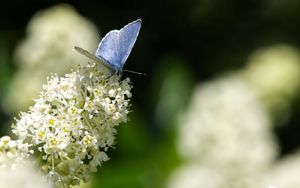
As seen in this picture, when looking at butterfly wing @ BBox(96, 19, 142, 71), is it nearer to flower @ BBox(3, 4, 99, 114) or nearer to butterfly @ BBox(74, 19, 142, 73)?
butterfly @ BBox(74, 19, 142, 73)

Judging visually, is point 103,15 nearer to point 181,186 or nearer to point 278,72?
point 278,72

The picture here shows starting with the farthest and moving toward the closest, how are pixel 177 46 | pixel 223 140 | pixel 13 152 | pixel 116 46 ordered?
1. pixel 177 46
2. pixel 223 140
3. pixel 116 46
4. pixel 13 152

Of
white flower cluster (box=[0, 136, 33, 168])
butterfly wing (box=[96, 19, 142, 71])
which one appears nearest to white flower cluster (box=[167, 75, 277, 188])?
butterfly wing (box=[96, 19, 142, 71])

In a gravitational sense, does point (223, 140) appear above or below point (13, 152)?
above

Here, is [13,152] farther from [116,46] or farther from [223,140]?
[223,140]

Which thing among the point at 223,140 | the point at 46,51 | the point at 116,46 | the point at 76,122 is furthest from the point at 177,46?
the point at 76,122

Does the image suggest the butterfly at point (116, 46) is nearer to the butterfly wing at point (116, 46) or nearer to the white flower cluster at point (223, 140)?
the butterfly wing at point (116, 46)

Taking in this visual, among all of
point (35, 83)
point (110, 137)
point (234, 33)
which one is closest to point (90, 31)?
point (35, 83)

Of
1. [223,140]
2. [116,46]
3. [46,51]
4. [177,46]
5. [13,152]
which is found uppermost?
[177,46]
